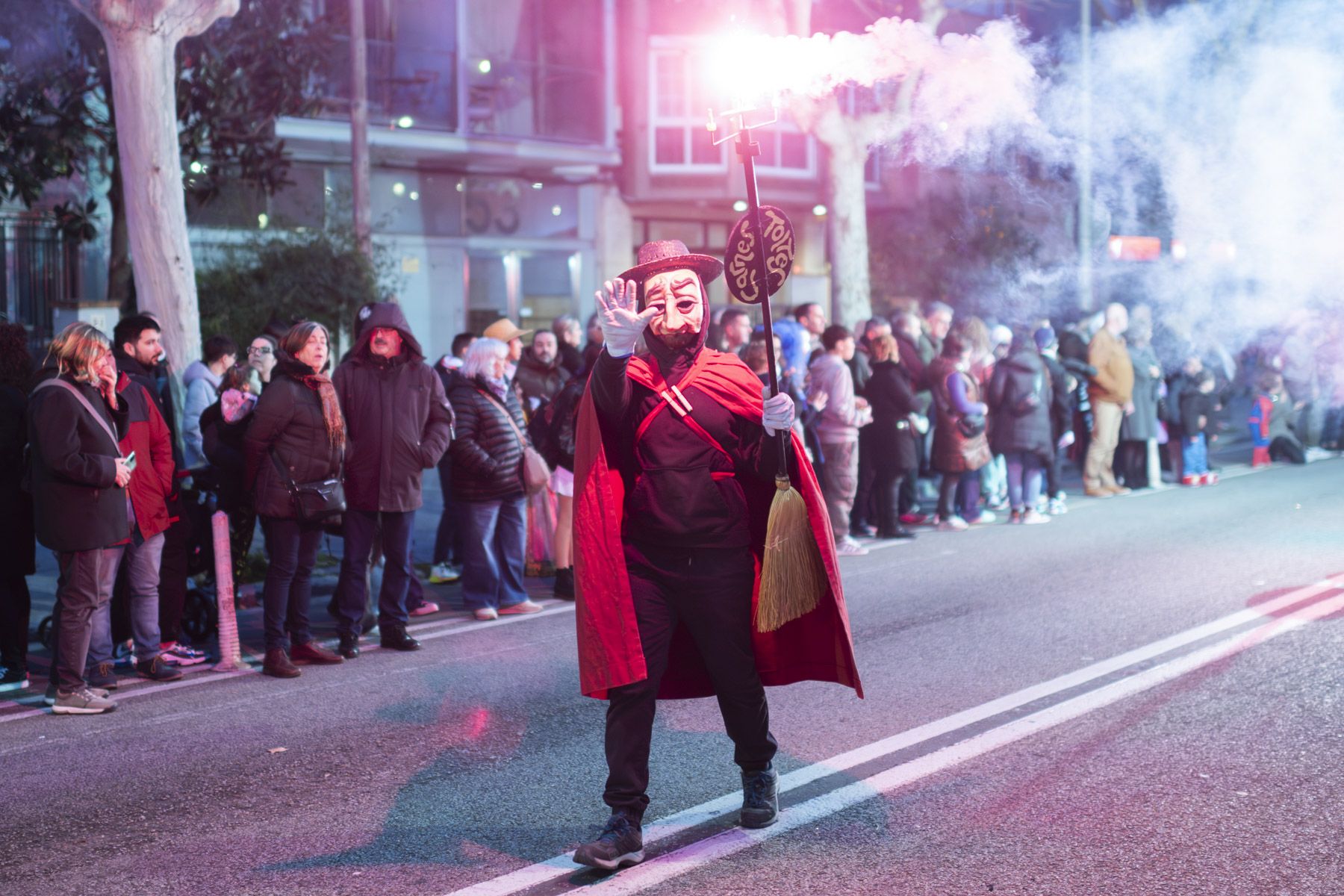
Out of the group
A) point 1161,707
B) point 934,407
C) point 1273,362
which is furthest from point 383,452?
point 1273,362

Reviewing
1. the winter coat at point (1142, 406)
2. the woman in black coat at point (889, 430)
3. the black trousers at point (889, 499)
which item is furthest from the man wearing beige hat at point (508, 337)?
the winter coat at point (1142, 406)

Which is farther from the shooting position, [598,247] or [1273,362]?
[598,247]

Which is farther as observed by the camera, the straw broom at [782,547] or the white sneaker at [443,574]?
the white sneaker at [443,574]

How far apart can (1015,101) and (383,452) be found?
4.93m

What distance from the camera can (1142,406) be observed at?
15273 mm

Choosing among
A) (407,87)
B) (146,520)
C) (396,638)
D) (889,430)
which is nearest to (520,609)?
(396,638)

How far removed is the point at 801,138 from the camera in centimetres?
2884

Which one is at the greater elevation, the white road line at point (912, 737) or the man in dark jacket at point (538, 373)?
the man in dark jacket at point (538, 373)

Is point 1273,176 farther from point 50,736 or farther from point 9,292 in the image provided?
point 9,292

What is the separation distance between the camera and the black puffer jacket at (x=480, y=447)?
884 cm

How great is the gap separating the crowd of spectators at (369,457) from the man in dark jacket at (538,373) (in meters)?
0.02

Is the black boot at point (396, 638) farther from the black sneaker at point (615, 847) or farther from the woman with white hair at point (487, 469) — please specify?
the black sneaker at point (615, 847)

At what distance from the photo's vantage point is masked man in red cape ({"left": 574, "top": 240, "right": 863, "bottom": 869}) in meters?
4.59

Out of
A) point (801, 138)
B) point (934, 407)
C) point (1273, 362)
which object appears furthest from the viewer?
point (801, 138)
